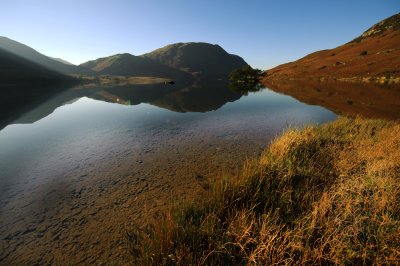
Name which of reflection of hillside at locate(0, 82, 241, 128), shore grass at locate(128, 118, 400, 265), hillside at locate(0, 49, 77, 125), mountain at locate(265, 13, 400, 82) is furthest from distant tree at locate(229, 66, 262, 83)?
shore grass at locate(128, 118, 400, 265)

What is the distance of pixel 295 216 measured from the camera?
5.93 metres

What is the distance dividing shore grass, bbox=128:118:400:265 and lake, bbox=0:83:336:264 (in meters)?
1.51

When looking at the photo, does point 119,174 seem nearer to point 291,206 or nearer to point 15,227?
point 15,227

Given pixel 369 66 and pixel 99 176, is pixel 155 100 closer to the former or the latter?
pixel 99 176

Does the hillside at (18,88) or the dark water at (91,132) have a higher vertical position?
the hillside at (18,88)

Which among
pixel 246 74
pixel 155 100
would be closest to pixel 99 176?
pixel 155 100

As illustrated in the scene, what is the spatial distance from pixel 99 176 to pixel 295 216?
913cm

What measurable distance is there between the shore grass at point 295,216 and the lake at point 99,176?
59.6 inches

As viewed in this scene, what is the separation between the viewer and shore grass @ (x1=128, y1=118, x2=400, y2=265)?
4.42 m

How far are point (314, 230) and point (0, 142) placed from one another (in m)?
21.9

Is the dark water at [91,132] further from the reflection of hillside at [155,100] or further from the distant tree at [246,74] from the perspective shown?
the distant tree at [246,74]

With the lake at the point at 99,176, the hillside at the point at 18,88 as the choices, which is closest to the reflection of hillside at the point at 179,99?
the lake at the point at 99,176

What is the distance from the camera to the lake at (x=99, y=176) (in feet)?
22.0

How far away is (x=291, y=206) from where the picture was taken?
6215mm
